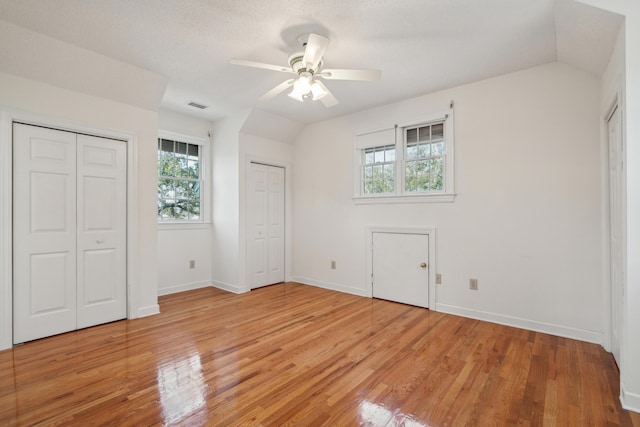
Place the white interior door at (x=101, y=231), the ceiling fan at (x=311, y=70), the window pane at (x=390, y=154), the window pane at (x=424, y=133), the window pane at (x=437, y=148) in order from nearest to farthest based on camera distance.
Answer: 1. the ceiling fan at (x=311, y=70)
2. the white interior door at (x=101, y=231)
3. the window pane at (x=437, y=148)
4. the window pane at (x=424, y=133)
5. the window pane at (x=390, y=154)

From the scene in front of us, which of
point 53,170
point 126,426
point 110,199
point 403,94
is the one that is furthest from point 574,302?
point 53,170

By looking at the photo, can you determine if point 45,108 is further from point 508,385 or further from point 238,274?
point 508,385

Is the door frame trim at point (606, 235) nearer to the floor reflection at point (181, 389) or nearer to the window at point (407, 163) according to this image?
the window at point (407, 163)

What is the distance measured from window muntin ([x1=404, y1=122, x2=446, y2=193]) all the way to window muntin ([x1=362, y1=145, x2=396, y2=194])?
0.22 meters

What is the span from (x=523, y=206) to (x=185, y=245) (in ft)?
14.8

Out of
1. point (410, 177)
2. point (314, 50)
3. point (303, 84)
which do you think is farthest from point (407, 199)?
point (314, 50)

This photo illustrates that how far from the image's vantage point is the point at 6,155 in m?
2.70

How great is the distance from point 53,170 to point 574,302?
5186 millimetres

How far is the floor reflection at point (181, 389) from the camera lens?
1.82m

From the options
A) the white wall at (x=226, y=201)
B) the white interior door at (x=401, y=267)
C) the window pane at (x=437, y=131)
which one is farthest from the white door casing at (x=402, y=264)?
the white wall at (x=226, y=201)

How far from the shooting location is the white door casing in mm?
3840

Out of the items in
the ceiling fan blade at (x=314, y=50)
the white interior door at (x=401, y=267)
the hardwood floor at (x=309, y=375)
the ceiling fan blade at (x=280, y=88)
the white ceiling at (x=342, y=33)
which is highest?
the white ceiling at (x=342, y=33)

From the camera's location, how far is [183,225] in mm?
4719

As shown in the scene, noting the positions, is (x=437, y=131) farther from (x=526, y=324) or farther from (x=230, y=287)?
(x=230, y=287)
